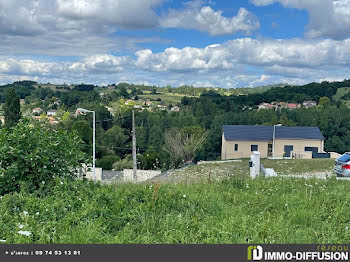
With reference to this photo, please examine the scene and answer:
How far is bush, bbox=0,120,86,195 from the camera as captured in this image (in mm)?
5625

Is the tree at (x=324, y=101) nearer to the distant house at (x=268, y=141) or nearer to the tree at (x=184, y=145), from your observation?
the tree at (x=184, y=145)

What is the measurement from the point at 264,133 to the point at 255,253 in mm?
41060

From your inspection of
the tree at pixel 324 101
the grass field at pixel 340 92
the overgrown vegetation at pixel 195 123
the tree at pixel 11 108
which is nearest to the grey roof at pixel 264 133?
the overgrown vegetation at pixel 195 123

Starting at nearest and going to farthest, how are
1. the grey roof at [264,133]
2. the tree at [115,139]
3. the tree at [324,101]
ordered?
the grey roof at [264,133] → the tree at [115,139] → the tree at [324,101]

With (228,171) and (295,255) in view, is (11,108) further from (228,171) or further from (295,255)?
(295,255)

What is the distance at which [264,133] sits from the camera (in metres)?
43.1

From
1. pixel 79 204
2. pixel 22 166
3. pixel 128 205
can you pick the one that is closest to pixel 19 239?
pixel 79 204

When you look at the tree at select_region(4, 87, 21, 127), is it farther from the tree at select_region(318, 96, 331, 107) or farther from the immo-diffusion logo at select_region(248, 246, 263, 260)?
the tree at select_region(318, 96, 331, 107)

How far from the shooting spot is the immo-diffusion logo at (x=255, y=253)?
3.29m

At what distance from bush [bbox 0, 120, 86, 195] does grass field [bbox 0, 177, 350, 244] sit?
486 millimetres

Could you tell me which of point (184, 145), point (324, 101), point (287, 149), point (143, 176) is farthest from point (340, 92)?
point (143, 176)

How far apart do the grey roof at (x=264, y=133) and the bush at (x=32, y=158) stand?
36796 millimetres

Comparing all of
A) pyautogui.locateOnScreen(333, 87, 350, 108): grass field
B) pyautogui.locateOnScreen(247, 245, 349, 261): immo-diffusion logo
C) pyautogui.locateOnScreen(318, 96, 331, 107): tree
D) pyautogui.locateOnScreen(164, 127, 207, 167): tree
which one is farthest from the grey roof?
pyautogui.locateOnScreen(333, 87, 350, 108): grass field

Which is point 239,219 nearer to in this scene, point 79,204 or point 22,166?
point 79,204
